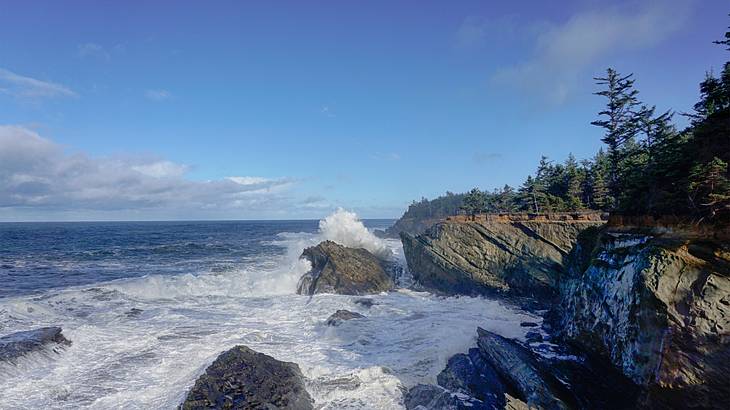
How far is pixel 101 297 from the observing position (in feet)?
88.9

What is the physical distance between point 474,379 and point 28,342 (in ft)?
63.1

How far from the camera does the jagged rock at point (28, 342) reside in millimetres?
15243

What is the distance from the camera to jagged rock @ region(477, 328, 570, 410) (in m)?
11.2

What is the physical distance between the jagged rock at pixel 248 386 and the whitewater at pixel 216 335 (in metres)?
0.83

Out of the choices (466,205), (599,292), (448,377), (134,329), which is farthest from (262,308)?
(466,205)

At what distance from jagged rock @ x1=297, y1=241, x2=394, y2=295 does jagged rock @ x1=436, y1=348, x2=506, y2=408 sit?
1564 cm

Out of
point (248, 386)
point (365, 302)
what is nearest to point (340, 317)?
point (365, 302)

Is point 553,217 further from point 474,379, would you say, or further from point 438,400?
point 438,400

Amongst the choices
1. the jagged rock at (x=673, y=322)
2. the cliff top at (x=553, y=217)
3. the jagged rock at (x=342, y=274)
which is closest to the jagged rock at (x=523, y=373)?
the jagged rock at (x=673, y=322)

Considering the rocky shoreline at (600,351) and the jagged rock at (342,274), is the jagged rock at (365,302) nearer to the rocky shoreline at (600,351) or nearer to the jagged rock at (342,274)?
the jagged rock at (342,274)

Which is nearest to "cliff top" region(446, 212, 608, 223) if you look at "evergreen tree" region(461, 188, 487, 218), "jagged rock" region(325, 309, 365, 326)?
"jagged rock" region(325, 309, 365, 326)

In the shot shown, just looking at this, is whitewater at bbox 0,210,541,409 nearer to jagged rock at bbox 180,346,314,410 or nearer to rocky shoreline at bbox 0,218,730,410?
jagged rock at bbox 180,346,314,410

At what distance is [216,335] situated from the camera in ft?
63.1

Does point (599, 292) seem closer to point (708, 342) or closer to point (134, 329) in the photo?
point (708, 342)
